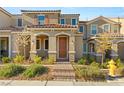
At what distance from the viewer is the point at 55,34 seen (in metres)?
23.4

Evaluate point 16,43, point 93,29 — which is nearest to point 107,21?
point 93,29

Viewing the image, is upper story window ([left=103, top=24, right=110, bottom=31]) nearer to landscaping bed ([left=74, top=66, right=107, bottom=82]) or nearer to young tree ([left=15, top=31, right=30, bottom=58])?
young tree ([left=15, top=31, right=30, bottom=58])

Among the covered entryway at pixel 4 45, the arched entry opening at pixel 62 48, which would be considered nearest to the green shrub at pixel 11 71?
the arched entry opening at pixel 62 48

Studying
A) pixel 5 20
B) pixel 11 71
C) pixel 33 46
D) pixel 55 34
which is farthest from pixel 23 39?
pixel 11 71

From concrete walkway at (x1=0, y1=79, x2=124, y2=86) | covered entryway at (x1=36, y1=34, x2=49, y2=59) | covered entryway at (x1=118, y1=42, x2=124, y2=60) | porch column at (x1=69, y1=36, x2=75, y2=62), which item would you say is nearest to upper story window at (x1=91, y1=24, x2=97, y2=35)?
covered entryway at (x1=118, y1=42, x2=124, y2=60)

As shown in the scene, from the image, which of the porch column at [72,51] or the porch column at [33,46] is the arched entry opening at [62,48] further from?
the porch column at [33,46]

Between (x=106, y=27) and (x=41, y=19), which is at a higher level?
(x=41, y=19)

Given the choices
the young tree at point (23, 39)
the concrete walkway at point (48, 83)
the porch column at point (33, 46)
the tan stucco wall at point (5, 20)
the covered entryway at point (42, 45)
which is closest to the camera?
the concrete walkway at point (48, 83)

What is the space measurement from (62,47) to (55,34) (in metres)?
2.04

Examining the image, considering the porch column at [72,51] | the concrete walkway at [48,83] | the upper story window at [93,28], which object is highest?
the upper story window at [93,28]

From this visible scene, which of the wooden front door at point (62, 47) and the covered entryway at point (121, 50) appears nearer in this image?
the wooden front door at point (62, 47)

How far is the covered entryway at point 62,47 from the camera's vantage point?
24.7 m

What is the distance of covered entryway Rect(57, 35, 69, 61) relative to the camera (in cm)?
2468

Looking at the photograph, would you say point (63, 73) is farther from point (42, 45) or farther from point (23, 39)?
point (42, 45)
